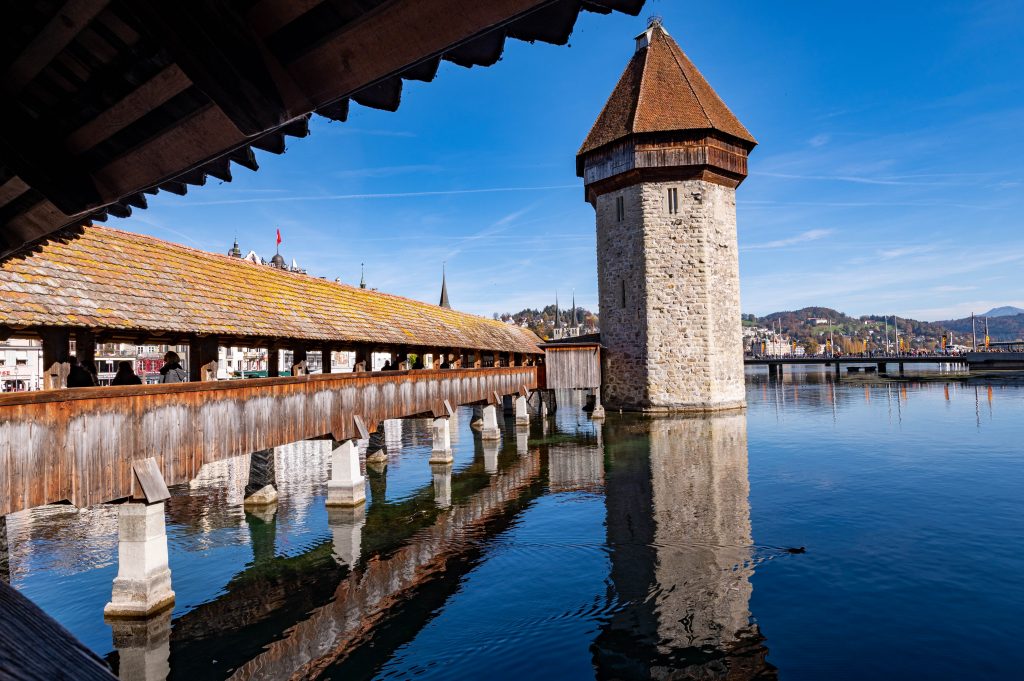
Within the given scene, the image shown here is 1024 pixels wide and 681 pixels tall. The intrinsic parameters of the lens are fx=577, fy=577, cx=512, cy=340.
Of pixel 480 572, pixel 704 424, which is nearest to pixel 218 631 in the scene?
pixel 480 572

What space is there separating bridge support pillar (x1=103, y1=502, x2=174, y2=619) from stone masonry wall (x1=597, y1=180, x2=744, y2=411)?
23402mm

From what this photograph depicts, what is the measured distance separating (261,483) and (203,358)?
5604mm

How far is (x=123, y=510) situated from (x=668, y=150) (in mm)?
26271

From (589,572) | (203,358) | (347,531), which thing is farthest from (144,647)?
(589,572)

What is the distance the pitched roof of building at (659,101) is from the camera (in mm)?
→ 28031

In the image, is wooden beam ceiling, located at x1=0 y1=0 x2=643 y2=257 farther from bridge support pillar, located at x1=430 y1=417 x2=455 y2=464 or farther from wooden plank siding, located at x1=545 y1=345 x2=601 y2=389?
wooden plank siding, located at x1=545 y1=345 x2=601 y2=389

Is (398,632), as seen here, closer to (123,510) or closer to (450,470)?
(123,510)

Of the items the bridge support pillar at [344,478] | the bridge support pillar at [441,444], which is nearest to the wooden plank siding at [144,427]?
the bridge support pillar at [344,478]

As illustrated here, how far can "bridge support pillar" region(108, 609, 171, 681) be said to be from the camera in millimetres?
6604

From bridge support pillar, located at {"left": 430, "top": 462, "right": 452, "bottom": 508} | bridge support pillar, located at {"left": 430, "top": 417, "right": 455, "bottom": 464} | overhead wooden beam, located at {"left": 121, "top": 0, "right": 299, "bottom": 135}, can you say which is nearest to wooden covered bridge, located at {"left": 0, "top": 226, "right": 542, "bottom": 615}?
bridge support pillar, located at {"left": 430, "top": 462, "right": 452, "bottom": 508}

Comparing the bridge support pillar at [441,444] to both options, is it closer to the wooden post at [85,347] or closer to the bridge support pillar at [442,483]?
the bridge support pillar at [442,483]

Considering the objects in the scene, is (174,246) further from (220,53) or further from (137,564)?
(220,53)

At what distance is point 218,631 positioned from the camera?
7.62m

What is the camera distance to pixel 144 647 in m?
7.18
